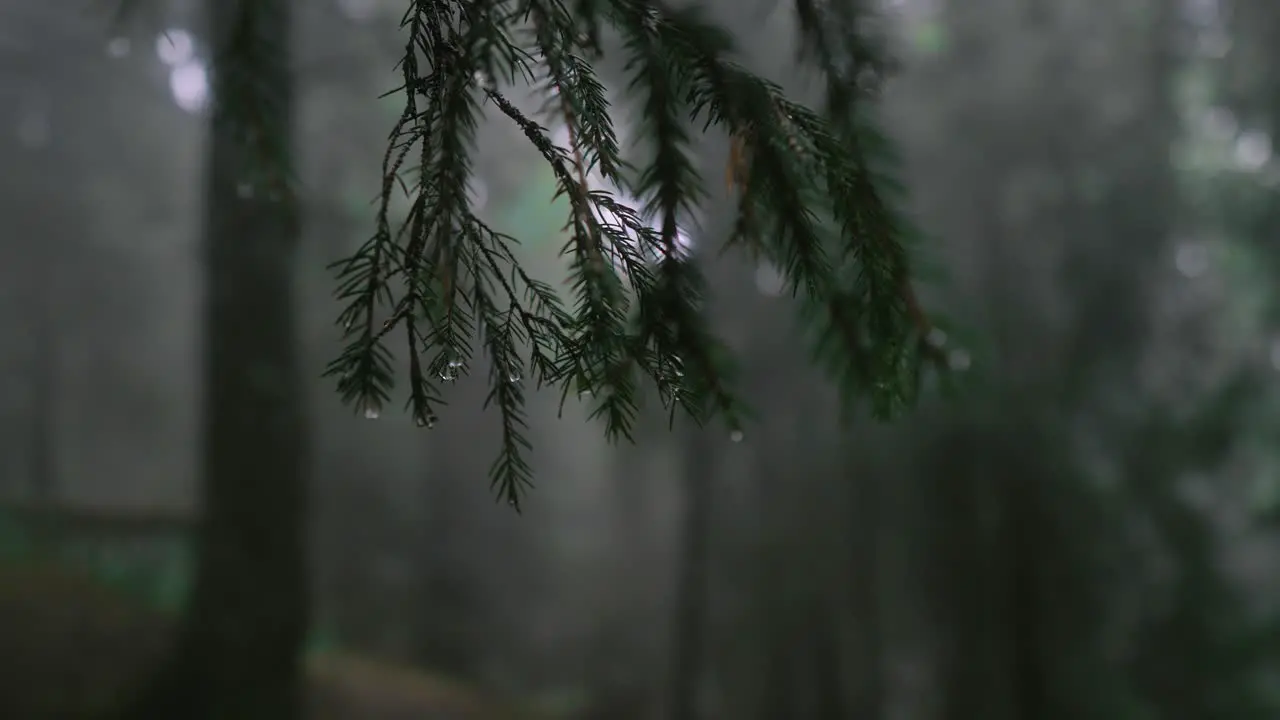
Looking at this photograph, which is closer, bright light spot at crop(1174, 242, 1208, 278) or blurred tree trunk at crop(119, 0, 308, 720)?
A: blurred tree trunk at crop(119, 0, 308, 720)

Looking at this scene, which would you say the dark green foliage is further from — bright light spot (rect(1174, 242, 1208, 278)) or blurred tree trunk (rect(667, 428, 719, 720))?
blurred tree trunk (rect(667, 428, 719, 720))

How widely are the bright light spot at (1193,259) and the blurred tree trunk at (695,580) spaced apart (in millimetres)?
3697

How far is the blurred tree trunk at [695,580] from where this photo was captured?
26.3 ft

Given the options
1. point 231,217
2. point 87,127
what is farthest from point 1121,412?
point 87,127

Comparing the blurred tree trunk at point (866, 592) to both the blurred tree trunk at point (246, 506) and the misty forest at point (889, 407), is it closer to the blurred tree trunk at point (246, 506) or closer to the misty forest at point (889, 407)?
the misty forest at point (889, 407)

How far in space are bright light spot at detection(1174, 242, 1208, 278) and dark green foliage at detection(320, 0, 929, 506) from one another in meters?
6.41

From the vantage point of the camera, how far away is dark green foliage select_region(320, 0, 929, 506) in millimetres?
755

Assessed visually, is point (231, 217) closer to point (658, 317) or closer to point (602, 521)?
point (658, 317)

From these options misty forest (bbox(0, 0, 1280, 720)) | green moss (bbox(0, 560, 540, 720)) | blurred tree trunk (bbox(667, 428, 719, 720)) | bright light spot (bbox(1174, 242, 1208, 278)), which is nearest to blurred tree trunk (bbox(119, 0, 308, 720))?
misty forest (bbox(0, 0, 1280, 720))

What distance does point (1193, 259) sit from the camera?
6445mm

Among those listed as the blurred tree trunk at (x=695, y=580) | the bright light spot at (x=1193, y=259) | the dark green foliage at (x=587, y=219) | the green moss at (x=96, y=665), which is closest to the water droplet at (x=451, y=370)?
the dark green foliage at (x=587, y=219)

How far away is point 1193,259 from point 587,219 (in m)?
6.88

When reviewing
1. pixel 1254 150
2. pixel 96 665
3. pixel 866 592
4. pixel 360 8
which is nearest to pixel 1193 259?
pixel 1254 150

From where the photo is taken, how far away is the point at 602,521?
1702 centimetres
